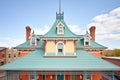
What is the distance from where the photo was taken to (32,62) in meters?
16.5

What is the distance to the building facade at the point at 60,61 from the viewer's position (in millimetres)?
15445

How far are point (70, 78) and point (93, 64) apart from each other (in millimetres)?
4615

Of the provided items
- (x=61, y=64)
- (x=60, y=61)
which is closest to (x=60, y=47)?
(x=60, y=61)

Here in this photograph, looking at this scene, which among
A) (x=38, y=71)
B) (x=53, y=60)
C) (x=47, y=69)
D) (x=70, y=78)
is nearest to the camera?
(x=47, y=69)

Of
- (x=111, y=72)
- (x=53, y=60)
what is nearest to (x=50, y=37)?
(x=53, y=60)

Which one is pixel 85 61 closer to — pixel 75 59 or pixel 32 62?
pixel 75 59

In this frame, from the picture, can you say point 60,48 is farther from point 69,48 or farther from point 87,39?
point 87,39

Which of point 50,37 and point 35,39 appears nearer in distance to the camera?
point 50,37

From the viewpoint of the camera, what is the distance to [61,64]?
16.1 metres

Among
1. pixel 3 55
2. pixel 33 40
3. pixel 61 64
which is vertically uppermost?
pixel 33 40

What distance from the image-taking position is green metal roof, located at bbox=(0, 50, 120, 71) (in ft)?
50.1

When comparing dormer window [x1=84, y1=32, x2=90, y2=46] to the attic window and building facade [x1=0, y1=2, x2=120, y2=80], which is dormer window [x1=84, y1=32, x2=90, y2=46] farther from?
the attic window

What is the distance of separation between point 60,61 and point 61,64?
2.75 feet

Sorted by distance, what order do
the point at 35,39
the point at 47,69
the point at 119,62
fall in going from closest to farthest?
1. the point at 47,69
2. the point at 35,39
3. the point at 119,62
